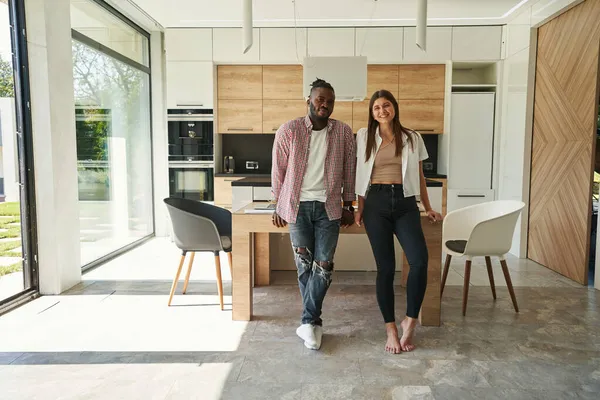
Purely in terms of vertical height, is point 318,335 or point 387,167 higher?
point 387,167

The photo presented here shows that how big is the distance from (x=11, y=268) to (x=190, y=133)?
2890mm

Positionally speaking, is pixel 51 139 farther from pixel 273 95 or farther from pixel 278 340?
pixel 273 95

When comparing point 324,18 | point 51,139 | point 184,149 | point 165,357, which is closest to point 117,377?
point 165,357

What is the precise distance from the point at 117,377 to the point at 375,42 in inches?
187

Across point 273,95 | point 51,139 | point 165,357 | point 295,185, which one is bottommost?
point 165,357

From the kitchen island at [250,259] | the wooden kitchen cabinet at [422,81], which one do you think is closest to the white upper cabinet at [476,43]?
the wooden kitchen cabinet at [422,81]

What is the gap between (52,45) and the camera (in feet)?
11.9

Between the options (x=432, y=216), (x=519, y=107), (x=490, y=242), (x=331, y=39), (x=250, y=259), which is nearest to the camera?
(x=432, y=216)

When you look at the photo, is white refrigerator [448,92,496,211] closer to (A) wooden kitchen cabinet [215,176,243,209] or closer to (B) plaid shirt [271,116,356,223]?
(A) wooden kitchen cabinet [215,176,243,209]

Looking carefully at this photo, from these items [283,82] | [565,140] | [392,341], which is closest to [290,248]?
[392,341]

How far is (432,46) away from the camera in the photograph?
570cm

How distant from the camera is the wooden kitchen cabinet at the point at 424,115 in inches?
229

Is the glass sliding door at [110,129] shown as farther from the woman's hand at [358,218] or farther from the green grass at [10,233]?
the woman's hand at [358,218]

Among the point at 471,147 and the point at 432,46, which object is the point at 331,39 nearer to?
the point at 432,46
